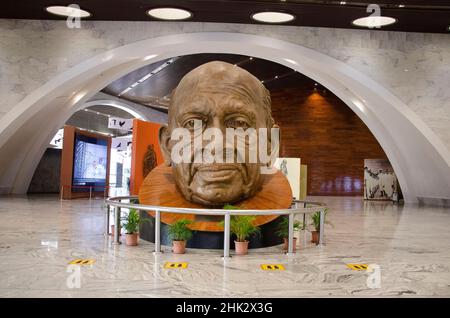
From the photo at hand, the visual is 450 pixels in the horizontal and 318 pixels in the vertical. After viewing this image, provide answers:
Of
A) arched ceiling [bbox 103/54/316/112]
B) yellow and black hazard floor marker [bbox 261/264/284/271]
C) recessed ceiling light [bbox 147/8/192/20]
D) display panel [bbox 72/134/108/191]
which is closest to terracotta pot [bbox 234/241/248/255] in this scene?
yellow and black hazard floor marker [bbox 261/264/284/271]

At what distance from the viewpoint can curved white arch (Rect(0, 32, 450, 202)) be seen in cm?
1575

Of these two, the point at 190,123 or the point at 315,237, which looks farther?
the point at 315,237

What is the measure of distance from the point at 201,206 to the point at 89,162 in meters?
14.5

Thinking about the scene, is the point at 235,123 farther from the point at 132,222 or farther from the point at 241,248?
the point at 132,222

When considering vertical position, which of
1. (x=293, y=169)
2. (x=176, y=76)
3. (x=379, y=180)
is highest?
(x=176, y=76)

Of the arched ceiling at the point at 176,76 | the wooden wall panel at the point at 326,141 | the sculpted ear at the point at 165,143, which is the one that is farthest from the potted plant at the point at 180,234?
the wooden wall panel at the point at 326,141

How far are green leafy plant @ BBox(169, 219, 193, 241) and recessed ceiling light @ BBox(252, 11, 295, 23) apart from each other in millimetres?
9682

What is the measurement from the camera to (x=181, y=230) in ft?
20.8

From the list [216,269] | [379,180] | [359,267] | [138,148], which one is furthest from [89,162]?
[359,267]

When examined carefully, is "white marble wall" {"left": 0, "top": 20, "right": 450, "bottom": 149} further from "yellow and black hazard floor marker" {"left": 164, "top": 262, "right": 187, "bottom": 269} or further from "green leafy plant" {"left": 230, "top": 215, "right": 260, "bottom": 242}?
"yellow and black hazard floor marker" {"left": 164, "top": 262, "right": 187, "bottom": 269}

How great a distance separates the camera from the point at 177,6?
14000 mm

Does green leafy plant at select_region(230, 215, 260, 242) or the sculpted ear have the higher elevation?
the sculpted ear

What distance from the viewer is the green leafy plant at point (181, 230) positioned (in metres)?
6.31

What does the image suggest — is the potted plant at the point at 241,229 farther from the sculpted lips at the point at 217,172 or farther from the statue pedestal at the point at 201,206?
the sculpted lips at the point at 217,172
